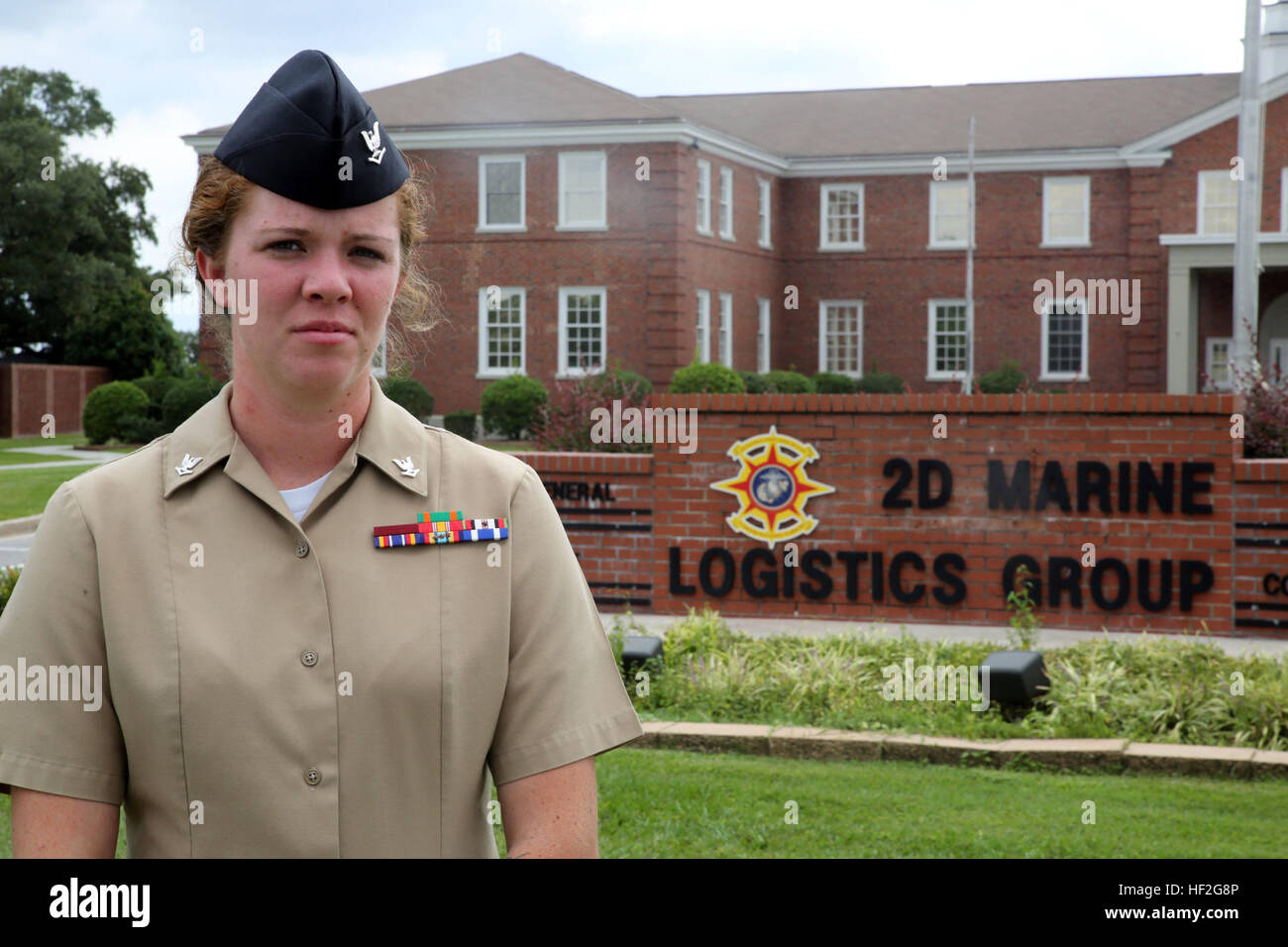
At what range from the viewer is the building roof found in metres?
35.8

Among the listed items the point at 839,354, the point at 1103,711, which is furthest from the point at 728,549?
the point at 839,354

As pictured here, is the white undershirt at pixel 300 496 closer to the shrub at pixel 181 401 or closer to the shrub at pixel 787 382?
the shrub at pixel 181 401

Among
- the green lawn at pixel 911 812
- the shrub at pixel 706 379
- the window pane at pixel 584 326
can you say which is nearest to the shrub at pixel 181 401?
the window pane at pixel 584 326

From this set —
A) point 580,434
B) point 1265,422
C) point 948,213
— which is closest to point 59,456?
point 580,434

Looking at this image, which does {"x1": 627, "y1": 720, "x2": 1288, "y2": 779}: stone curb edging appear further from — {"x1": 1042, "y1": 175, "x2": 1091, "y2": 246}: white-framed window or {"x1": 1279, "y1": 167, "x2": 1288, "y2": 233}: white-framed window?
{"x1": 1042, "y1": 175, "x2": 1091, "y2": 246}: white-framed window

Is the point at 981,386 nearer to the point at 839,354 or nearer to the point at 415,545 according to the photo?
the point at 839,354

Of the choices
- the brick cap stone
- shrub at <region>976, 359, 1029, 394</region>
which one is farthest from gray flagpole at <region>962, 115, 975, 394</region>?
the brick cap stone

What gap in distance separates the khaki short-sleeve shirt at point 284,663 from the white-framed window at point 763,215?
127 feet

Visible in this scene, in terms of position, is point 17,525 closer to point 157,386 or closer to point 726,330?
point 157,386

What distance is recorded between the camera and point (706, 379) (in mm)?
31906

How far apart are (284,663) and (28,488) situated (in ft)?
66.1

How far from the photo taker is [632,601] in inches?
491
